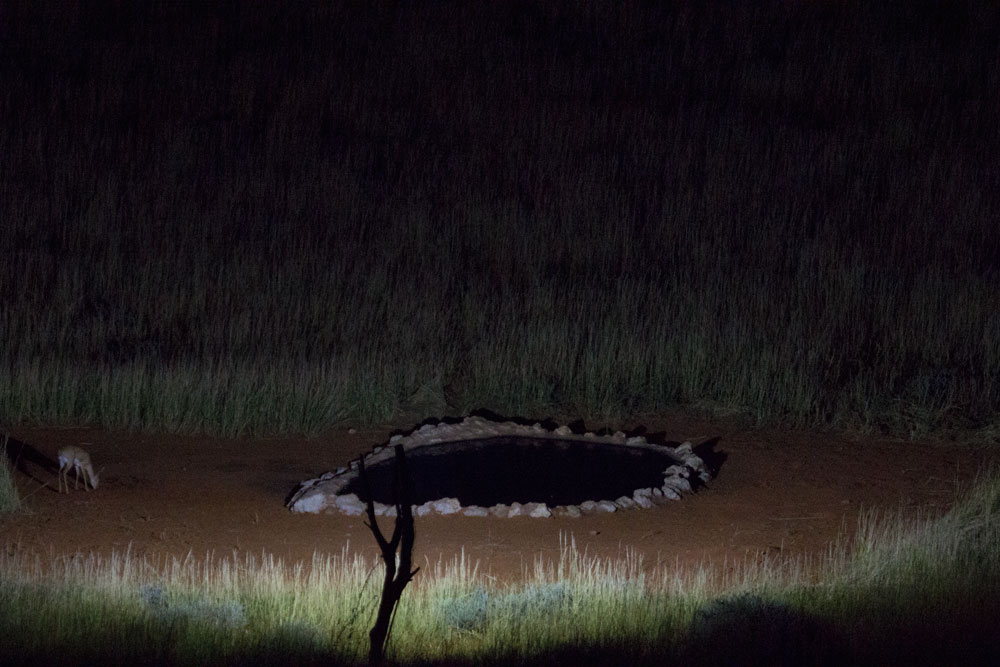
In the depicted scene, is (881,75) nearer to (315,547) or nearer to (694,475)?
(694,475)

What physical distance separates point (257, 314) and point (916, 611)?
363 inches

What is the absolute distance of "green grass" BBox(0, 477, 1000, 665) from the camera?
5.20 metres

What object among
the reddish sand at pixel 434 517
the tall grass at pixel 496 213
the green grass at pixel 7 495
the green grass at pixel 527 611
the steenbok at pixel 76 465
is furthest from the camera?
the tall grass at pixel 496 213

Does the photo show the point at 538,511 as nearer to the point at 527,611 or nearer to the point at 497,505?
Answer: the point at 497,505

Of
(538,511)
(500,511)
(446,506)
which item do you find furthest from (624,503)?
(446,506)

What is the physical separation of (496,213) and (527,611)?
13.6m

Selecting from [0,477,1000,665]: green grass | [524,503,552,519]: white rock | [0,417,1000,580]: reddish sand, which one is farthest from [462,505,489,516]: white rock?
[0,477,1000,665]: green grass

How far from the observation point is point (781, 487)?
28.8 feet

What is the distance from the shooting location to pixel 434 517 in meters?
7.80

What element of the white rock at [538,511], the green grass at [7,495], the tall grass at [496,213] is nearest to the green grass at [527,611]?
the white rock at [538,511]

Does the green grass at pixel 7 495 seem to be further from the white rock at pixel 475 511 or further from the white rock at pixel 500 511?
the white rock at pixel 500 511

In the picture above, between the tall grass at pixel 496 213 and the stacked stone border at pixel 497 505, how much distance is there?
130cm

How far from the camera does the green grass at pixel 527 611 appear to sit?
5195 mm

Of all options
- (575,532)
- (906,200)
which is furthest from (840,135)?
(575,532)
